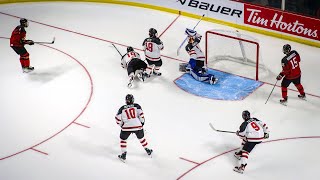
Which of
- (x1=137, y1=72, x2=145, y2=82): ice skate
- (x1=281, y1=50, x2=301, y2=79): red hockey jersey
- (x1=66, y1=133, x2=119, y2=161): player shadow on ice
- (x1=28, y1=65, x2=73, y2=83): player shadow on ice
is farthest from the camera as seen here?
(x1=28, y1=65, x2=73, y2=83): player shadow on ice

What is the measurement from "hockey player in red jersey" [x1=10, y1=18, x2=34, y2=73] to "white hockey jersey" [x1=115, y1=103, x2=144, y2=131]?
3407 millimetres

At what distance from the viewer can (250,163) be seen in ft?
32.0

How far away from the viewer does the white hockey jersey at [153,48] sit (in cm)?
1166

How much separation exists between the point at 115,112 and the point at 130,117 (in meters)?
1.69

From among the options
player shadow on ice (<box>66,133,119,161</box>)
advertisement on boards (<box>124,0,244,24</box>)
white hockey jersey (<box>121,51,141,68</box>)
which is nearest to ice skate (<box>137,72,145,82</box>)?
white hockey jersey (<box>121,51,141,68</box>)

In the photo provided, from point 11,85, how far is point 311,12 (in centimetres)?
590

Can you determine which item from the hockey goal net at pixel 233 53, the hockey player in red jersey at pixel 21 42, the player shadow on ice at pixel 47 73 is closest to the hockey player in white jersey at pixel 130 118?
the player shadow on ice at pixel 47 73

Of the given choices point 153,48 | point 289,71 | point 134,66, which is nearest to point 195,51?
point 153,48

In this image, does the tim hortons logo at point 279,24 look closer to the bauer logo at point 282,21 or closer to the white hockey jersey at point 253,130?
the bauer logo at point 282,21

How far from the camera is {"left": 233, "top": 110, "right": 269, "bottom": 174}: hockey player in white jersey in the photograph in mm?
9305

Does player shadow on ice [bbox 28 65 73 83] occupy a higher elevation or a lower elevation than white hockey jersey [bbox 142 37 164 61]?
lower

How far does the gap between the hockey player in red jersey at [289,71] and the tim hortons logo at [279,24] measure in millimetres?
1927

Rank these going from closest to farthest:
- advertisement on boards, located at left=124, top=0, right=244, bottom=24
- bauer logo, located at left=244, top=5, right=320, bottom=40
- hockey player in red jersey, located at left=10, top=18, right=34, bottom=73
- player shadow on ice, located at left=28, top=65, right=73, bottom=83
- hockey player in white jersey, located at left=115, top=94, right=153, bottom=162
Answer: hockey player in white jersey, located at left=115, top=94, right=153, bottom=162, hockey player in red jersey, located at left=10, top=18, right=34, bottom=73, player shadow on ice, located at left=28, top=65, right=73, bottom=83, bauer logo, located at left=244, top=5, right=320, bottom=40, advertisement on boards, located at left=124, top=0, right=244, bottom=24

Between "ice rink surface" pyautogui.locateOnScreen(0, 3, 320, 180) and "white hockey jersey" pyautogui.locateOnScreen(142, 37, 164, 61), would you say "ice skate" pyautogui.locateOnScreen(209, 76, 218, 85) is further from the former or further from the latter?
"white hockey jersey" pyautogui.locateOnScreen(142, 37, 164, 61)
